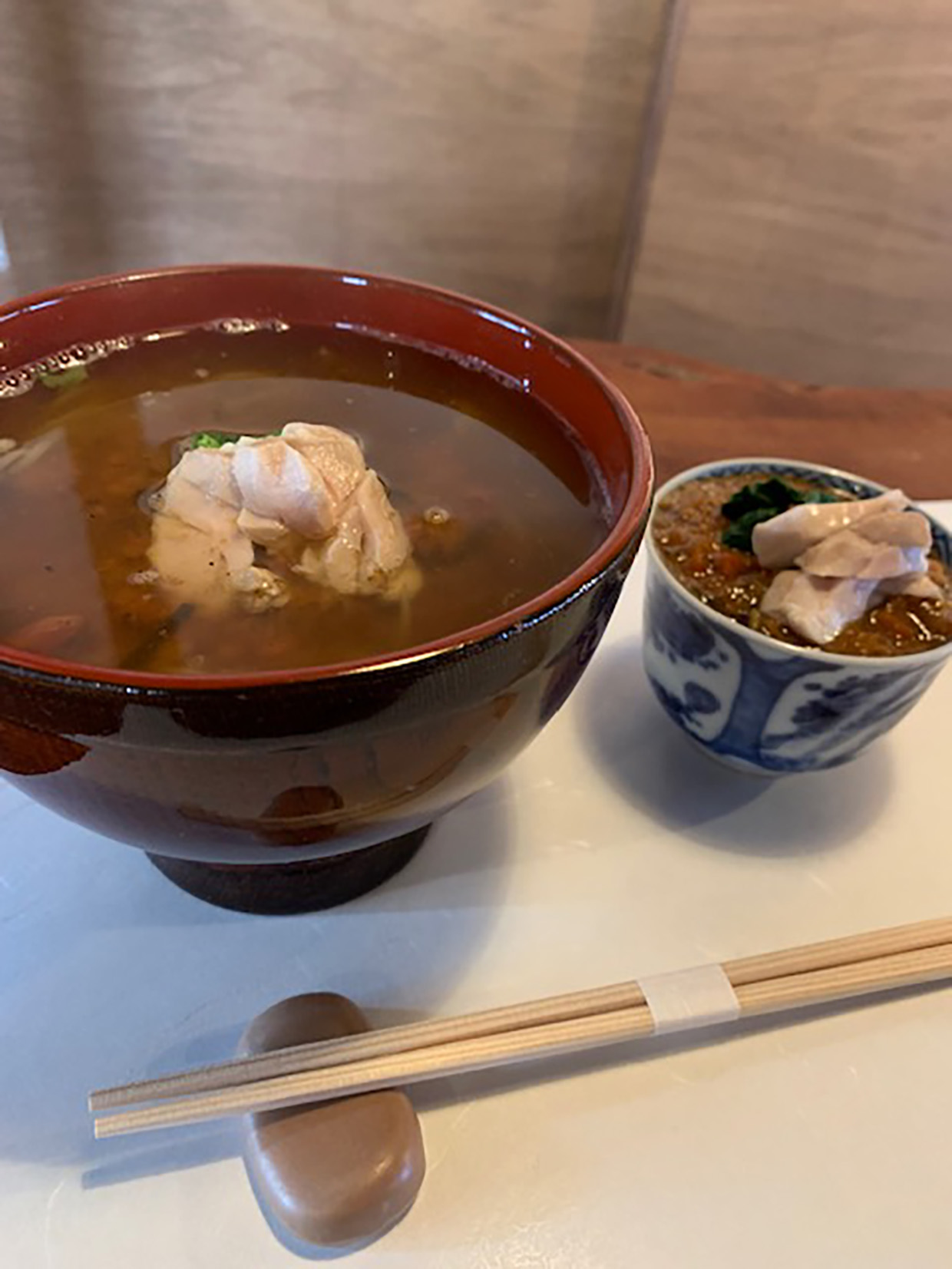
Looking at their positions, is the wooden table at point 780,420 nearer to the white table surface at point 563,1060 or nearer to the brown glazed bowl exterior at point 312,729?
the white table surface at point 563,1060

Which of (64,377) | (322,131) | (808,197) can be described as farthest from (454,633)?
(808,197)

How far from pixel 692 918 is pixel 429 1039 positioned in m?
0.25

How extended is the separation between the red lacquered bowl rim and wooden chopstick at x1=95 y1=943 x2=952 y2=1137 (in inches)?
11.1

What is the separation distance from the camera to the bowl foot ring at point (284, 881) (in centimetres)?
81

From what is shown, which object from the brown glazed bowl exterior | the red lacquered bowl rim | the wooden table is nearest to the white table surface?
the brown glazed bowl exterior

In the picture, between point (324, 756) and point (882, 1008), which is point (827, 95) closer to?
point (882, 1008)

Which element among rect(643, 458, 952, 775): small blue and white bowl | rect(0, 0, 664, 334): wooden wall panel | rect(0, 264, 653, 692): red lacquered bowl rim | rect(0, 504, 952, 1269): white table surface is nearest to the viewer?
rect(0, 264, 653, 692): red lacquered bowl rim

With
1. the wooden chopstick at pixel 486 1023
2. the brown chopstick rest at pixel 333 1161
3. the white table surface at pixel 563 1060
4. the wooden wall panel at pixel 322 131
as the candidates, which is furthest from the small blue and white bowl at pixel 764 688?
the wooden wall panel at pixel 322 131

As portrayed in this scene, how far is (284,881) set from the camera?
0.81 meters

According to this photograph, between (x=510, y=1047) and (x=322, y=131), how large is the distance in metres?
2.19

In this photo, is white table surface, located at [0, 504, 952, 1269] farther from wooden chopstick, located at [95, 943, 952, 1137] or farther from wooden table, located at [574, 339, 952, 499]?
wooden table, located at [574, 339, 952, 499]

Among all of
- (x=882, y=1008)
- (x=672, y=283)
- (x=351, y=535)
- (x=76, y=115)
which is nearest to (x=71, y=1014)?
(x=351, y=535)

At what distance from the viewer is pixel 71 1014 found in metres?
0.74

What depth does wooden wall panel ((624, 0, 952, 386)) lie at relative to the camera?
2.29m
